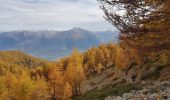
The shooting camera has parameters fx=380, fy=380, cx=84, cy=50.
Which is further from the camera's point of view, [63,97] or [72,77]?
[72,77]

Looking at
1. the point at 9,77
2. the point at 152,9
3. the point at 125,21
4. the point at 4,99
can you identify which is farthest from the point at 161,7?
the point at 9,77

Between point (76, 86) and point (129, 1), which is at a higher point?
point (129, 1)

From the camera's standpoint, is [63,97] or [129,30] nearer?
[129,30]

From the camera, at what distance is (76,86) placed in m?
109

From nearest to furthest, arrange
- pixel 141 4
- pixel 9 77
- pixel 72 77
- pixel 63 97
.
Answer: pixel 141 4 → pixel 63 97 → pixel 72 77 → pixel 9 77

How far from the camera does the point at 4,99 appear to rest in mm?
108750

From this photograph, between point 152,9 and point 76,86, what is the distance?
91.6 metres

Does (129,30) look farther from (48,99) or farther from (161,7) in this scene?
(48,99)

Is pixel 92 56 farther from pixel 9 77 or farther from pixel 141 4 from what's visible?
pixel 141 4

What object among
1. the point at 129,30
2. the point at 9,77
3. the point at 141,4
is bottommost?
the point at 9,77

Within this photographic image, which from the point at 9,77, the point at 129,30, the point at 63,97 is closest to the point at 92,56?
the point at 9,77

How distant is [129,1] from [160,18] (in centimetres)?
169

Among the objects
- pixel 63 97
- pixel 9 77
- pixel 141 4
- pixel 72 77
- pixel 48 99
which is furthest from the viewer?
pixel 9 77

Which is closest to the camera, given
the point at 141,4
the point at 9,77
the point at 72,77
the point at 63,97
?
the point at 141,4
